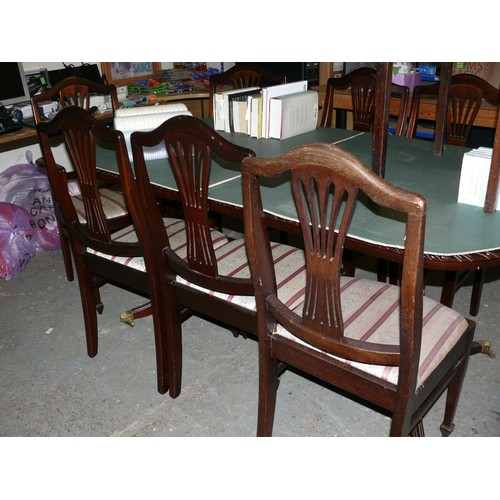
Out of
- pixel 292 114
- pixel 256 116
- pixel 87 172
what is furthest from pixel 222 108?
pixel 87 172

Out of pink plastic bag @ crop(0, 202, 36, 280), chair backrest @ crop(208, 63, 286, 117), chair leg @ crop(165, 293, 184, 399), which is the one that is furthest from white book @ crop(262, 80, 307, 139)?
pink plastic bag @ crop(0, 202, 36, 280)

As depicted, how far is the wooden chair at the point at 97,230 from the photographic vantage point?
167cm

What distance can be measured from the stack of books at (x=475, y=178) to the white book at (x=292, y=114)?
992 millimetres

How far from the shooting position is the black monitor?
3129 millimetres

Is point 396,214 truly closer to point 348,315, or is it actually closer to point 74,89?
point 348,315

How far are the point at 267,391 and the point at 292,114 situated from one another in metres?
1.37

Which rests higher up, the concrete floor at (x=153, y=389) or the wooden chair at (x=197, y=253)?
the wooden chair at (x=197, y=253)

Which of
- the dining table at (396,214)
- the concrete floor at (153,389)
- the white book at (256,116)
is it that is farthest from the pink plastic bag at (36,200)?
the white book at (256,116)

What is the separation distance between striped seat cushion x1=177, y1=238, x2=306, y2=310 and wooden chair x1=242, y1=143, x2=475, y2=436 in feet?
0.32

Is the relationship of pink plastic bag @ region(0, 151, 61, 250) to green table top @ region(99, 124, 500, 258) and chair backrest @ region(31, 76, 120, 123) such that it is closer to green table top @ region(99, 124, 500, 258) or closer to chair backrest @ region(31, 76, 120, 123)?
chair backrest @ region(31, 76, 120, 123)

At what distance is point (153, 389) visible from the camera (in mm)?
2014

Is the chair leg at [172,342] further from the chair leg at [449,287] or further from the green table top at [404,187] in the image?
the chair leg at [449,287]
